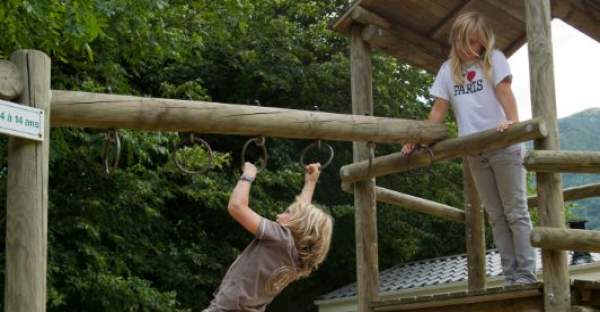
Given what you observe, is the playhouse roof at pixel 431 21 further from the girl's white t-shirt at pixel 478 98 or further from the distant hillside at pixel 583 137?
the distant hillside at pixel 583 137

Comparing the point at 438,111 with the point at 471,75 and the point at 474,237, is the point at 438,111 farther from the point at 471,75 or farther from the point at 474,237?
the point at 474,237

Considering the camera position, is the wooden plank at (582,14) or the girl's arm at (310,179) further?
the wooden plank at (582,14)

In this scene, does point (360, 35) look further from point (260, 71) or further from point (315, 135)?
point (260, 71)

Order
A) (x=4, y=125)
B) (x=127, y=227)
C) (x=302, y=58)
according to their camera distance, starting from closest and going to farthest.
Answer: (x=4, y=125)
(x=127, y=227)
(x=302, y=58)

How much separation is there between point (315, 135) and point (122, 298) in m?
7.86

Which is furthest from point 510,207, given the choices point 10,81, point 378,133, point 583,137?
point 583,137

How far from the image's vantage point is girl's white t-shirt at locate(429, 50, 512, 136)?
5.73 m

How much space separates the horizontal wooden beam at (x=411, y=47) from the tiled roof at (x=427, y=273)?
683 cm

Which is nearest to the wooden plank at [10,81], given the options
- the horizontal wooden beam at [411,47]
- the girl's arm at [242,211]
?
the girl's arm at [242,211]

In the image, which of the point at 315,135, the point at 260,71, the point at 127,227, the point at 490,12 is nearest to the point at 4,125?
the point at 315,135

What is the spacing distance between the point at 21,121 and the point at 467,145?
2660 mm

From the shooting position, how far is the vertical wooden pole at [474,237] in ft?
25.5

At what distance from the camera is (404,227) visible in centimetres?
1792

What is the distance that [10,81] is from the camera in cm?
422
